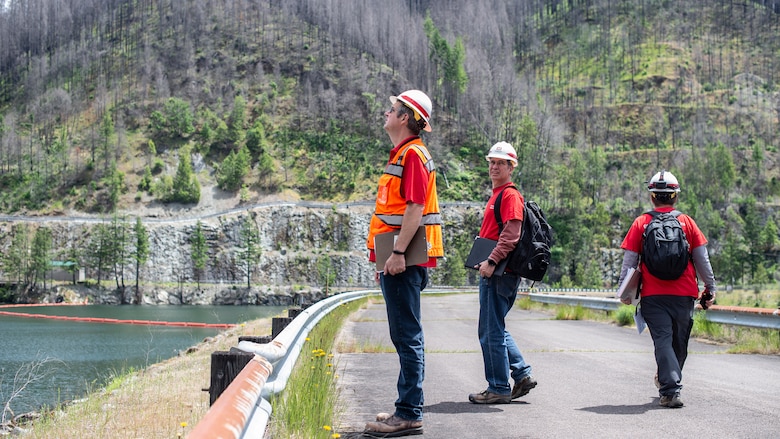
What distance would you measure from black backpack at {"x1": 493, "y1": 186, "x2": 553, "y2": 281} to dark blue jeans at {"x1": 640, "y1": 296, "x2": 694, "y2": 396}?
1066 millimetres

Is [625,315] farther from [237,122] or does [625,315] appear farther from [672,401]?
[237,122]

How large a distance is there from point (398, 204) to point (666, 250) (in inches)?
109

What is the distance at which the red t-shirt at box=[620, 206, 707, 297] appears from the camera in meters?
6.64

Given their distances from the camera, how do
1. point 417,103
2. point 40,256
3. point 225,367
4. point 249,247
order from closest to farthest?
point 225,367 → point 417,103 → point 40,256 → point 249,247

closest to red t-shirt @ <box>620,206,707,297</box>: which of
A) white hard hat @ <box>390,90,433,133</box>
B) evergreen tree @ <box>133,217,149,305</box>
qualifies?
white hard hat @ <box>390,90,433,133</box>

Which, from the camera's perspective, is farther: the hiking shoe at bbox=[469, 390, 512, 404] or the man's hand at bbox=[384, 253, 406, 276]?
the hiking shoe at bbox=[469, 390, 512, 404]

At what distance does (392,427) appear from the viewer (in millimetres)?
4895

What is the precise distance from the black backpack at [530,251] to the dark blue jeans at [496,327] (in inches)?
5.4

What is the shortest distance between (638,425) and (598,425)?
11.5 inches

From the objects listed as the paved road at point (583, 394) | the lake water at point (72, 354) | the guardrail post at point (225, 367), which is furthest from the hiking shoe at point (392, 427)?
the lake water at point (72, 354)

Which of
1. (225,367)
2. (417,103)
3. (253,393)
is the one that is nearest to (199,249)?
(417,103)

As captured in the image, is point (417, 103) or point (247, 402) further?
point (417, 103)

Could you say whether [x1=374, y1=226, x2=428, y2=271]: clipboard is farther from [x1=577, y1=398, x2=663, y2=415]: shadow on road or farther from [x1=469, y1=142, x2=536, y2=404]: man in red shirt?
[x1=577, y1=398, x2=663, y2=415]: shadow on road

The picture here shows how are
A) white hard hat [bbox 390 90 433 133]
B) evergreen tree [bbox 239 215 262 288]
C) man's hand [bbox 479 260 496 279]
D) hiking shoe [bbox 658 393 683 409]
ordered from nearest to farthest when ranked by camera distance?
white hard hat [bbox 390 90 433 133] → hiking shoe [bbox 658 393 683 409] → man's hand [bbox 479 260 496 279] → evergreen tree [bbox 239 215 262 288]
